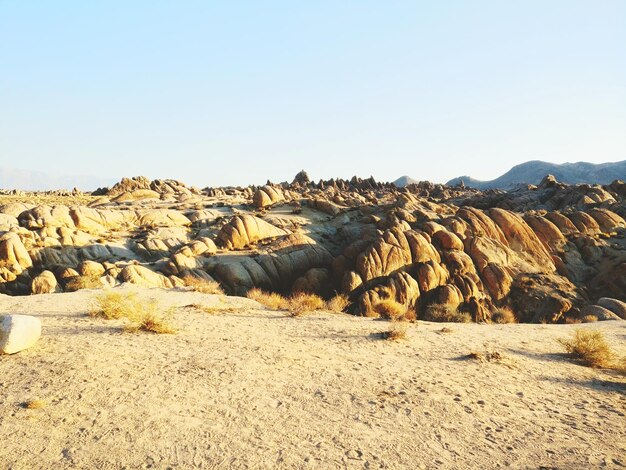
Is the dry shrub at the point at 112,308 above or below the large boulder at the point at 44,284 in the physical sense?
above

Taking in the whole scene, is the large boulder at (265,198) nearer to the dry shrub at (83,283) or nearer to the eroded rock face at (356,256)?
the eroded rock face at (356,256)

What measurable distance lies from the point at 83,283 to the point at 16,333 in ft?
47.7

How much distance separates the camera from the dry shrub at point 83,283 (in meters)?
23.5

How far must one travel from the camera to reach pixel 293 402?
9.13 m

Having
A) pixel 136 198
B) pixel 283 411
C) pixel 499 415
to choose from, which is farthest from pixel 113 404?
pixel 136 198

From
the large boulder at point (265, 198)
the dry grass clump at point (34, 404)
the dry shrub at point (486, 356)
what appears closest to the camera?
the dry grass clump at point (34, 404)

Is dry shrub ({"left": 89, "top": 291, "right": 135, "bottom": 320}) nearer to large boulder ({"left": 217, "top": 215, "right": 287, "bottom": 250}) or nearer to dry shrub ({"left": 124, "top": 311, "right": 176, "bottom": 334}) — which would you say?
dry shrub ({"left": 124, "top": 311, "right": 176, "bottom": 334})

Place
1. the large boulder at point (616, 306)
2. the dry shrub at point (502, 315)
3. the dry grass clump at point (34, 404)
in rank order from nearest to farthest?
the dry grass clump at point (34, 404)
the large boulder at point (616, 306)
the dry shrub at point (502, 315)

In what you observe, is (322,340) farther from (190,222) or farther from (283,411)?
(190,222)

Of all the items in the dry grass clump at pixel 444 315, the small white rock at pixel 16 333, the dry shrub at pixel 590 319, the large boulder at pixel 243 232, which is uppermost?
the large boulder at pixel 243 232

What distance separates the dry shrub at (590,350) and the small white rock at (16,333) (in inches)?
642

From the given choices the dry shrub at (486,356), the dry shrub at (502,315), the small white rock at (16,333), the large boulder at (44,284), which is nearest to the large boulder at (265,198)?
the large boulder at (44,284)

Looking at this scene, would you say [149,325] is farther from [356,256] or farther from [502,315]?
[502,315]

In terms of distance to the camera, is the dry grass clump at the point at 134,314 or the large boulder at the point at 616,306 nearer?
the dry grass clump at the point at 134,314
